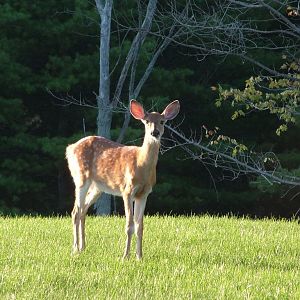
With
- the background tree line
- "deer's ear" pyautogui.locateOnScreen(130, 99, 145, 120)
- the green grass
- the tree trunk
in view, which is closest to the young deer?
"deer's ear" pyautogui.locateOnScreen(130, 99, 145, 120)

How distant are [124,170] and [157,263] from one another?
1211 millimetres

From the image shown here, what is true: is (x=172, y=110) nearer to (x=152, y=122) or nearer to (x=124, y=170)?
(x=152, y=122)

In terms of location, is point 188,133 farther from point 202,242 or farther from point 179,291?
point 179,291

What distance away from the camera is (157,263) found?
29.7 feet

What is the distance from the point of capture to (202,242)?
11234mm

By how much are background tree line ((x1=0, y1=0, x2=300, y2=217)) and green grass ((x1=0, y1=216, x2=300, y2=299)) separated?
25.9 ft

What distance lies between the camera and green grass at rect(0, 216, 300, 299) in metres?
7.63

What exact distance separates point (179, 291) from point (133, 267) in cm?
117

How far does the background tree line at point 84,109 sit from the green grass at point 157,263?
311 inches

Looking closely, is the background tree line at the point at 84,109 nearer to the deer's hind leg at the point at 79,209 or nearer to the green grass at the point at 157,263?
the green grass at the point at 157,263

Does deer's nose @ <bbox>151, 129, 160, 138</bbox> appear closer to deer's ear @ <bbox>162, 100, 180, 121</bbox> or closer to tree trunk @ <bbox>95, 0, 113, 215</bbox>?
deer's ear @ <bbox>162, 100, 180, 121</bbox>

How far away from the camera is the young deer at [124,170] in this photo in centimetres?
940

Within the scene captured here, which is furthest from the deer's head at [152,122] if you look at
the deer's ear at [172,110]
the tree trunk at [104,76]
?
the tree trunk at [104,76]

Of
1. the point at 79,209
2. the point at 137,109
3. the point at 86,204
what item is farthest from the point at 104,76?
the point at 137,109
